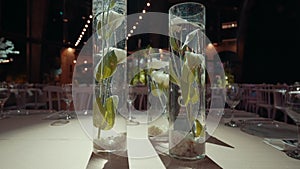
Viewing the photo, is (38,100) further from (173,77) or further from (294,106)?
(294,106)

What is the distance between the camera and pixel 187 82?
597 mm

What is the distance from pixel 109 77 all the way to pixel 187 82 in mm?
202

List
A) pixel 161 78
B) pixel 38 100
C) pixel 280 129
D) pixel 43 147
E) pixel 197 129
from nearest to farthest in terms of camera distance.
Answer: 1. pixel 197 129
2. pixel 43 147
3. pixel 161 78
4. pixel 280 129
5. pixel 38 100

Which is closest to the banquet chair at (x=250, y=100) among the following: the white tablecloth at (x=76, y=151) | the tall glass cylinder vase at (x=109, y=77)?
the white tablecloth at (x=76, y=151)

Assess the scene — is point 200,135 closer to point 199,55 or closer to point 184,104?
point 184,104

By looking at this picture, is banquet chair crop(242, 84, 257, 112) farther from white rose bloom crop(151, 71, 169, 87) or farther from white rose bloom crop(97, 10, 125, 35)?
white rose bloom crop(97, 10, 125, 35)

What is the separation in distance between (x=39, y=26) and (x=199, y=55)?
7.80m

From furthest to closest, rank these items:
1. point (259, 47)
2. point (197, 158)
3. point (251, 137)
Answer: point (259, 47), point (251, 137), point (197, 158)

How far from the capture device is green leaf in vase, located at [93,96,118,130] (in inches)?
23.9

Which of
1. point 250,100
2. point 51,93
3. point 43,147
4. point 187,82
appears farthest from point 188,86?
point 250,100

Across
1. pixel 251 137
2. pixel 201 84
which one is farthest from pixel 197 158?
pixel 251 137

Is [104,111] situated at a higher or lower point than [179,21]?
lower

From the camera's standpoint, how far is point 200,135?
58cm

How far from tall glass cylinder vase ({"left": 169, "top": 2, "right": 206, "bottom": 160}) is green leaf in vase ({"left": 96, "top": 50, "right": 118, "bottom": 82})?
152mm
